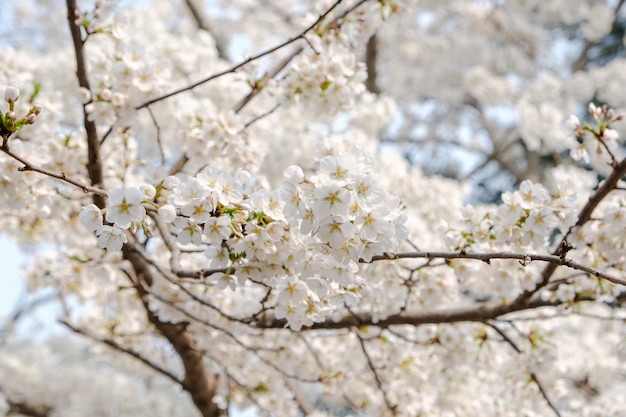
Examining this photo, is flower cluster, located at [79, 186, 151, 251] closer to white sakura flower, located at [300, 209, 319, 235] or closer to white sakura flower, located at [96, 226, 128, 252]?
white sakura flower, located at [96, 226, 128, 252]

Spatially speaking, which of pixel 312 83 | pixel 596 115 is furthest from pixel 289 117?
pixel 596 115

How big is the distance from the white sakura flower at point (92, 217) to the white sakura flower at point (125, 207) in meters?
0.04

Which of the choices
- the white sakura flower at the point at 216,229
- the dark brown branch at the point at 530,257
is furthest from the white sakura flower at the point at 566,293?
the white sakura flower at the point at 216,229

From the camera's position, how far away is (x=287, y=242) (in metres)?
1.51

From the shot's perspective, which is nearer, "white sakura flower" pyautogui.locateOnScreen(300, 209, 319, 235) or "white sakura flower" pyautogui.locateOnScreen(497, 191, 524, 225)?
"white sakura flower" pyautogui.locateOnScreen(300, 209, 319, 235)

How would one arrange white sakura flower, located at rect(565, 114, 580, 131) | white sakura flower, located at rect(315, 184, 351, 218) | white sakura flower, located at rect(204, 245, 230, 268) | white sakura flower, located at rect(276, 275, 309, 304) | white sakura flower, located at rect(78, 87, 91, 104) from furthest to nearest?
white sakura flower, located at rect(78, 87, 91, 104)
white sakura flower, located at rect(565, 114, 580, 131)
white sakura flower, located at rect(276, 275, 309, 304)
white sakura flower, located at rect(204, 245, 230, 268)
white sakura flower, located at rect(315, 184, 351, 218)

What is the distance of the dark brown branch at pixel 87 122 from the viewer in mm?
2107

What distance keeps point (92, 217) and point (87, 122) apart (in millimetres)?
916

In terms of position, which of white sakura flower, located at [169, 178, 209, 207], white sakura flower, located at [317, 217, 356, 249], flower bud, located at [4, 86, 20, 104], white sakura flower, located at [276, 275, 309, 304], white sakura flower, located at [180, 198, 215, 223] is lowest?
white sakura flower, located at [317, 217, 356, 249]

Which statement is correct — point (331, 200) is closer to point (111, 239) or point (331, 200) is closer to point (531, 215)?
point (111, 239)

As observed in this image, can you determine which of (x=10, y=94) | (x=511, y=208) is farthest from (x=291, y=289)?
(x=10, y=94)

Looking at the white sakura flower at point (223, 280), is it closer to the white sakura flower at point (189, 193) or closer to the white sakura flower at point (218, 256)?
the white sakura flower at point (218, 256)

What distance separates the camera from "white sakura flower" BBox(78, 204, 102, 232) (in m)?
1.40

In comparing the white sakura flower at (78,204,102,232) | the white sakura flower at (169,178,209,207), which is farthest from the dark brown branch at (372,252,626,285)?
the white sakura flower at (78,204,102,232)
